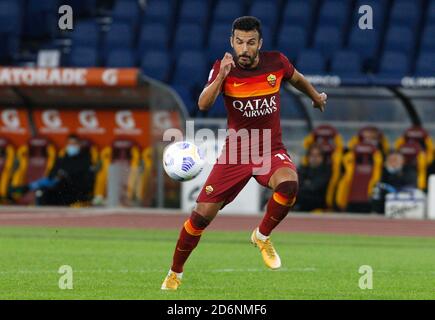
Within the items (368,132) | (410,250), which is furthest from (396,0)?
(410,250)

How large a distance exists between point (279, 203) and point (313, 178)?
1431 cm

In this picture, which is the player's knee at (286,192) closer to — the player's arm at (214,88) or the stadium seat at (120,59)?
the player's arm at (214,88)

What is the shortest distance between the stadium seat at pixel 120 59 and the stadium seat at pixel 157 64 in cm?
28

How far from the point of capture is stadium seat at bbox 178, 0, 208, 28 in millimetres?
30422

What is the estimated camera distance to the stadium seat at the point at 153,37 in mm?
30156

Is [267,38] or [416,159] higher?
[267,38]

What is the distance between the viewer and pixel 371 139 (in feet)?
87.1

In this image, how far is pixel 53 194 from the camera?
27734 millimetres

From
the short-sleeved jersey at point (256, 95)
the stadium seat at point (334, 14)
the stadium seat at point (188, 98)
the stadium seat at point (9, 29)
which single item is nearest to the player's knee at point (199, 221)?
the short-sleeved jersey at point (256, 95)

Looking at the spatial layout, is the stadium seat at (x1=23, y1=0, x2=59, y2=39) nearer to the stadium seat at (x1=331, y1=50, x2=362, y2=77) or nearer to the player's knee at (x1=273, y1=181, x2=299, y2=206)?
the stadium seat at (x1=331, y1=50, x2=362, y2=77)

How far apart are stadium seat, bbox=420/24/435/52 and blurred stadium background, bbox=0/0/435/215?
0.03 m

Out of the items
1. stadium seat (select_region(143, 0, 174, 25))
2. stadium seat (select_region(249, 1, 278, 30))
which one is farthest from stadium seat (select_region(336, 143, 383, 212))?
stadium seat (select_region(143, 0, 174, 25))

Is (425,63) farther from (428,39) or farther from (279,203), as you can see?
(279,203)

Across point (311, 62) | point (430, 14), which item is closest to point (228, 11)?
point (311, 62)
